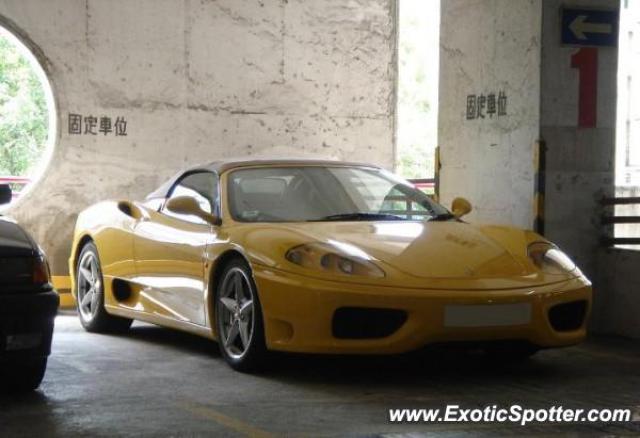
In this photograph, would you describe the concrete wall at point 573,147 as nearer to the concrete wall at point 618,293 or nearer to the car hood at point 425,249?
the concrete wall at point 618,293

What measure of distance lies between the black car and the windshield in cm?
159

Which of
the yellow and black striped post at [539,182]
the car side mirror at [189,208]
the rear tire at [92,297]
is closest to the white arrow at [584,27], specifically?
the yellow and black striped post at [539,182]

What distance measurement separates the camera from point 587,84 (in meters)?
8.65

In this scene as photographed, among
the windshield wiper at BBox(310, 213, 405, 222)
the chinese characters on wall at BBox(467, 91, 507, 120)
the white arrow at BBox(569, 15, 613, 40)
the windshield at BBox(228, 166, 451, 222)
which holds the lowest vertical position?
the windshield wiper at BBox(310, 213, 405, 222)

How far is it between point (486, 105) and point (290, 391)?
435 centimetres

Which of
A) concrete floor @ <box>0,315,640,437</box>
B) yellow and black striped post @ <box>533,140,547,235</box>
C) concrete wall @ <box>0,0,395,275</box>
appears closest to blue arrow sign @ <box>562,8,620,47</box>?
yellow and black striped post @ <box>533,140,547,235</box>

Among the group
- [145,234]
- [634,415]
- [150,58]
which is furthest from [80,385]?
[150,58]

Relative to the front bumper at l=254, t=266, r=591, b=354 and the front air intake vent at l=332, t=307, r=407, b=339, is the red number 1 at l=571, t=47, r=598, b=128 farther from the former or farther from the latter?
the front air intake vent at l=332, t=307, r=407, b=339

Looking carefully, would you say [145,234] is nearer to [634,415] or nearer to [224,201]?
[224,201]

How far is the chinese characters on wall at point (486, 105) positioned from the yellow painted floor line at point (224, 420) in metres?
4.64

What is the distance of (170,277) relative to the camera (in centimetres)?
699

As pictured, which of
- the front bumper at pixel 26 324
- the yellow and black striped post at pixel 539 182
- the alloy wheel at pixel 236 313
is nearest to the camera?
the front bumper at pixel 26 324

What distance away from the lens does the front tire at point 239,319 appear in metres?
5.93

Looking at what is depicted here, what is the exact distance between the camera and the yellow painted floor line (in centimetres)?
441
